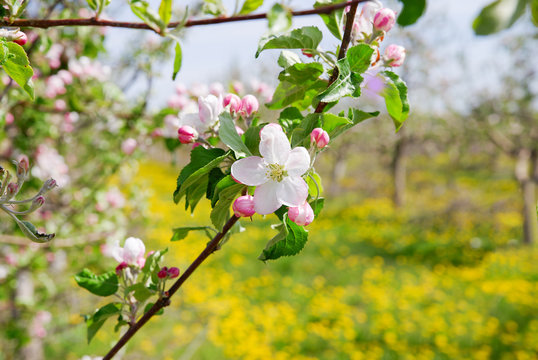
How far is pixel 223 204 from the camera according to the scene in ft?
2.08

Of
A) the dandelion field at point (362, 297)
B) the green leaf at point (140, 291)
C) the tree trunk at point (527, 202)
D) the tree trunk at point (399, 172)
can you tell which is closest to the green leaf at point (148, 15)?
the green leaf at point (140, 291)

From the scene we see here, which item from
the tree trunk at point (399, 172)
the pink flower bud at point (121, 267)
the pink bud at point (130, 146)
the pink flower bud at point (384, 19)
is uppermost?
the pink flower bud at point (384, 19)

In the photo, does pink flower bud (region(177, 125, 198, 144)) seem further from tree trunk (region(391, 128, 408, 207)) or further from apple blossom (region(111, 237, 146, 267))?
tree trunk (region(391, 128, 408, 207))

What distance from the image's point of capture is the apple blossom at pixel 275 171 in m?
0.56

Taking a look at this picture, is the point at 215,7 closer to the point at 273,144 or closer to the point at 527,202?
the point at 273,144

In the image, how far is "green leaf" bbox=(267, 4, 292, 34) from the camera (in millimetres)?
490

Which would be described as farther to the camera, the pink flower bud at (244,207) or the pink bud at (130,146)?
the pink bud at (130,146)

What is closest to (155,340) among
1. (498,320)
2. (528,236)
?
(498,320)

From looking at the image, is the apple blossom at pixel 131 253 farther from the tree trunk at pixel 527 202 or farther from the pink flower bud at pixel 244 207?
the tree trunk at pixel 527 202

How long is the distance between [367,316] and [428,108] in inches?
318

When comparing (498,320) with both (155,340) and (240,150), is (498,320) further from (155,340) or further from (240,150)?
(240,150)

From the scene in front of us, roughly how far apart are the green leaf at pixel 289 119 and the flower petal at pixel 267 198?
11 centimetres

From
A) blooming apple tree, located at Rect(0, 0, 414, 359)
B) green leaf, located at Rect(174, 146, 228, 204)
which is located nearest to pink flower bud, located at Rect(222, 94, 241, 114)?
blooming apple tree, located at Rect(0, 0, 414, 359)

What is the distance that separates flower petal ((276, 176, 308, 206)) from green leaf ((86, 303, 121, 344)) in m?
0.42
